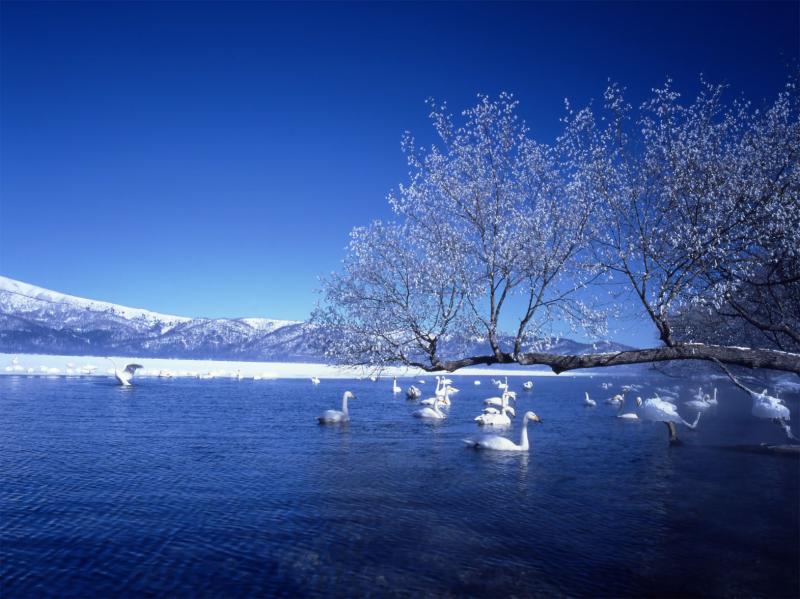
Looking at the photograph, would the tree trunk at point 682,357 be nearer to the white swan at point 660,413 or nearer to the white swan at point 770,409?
the white swan at point 770,409

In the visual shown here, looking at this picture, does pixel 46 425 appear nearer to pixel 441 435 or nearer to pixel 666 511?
pixel 441 435

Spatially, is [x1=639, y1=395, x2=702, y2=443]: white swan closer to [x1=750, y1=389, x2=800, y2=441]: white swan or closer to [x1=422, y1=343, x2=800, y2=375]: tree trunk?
[x1=750, y1=389, x2=800, y2=441]: white swan

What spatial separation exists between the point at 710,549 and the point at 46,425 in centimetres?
2657

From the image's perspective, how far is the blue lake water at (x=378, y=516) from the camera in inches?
384

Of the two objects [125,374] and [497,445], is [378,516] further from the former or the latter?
[125,374]

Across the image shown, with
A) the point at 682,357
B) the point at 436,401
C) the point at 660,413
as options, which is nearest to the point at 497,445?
the point at 682,357

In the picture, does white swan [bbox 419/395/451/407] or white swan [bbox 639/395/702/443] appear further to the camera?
white swan [bbox 419/395/451/407]

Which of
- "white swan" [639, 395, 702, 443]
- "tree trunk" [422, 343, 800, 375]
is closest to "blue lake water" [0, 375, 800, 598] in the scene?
"tree trunk" [422, 343, 800, 375]

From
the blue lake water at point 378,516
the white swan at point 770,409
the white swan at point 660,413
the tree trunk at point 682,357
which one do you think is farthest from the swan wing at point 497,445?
the white swan at point 770,409

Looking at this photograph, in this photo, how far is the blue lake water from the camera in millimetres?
9742

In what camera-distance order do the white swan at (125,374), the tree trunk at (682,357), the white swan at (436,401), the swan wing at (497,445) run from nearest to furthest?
the tree trunk at (682,357) → the swan wing at (497,445) → the white swan at (436,401) → the white swan at (125,374)

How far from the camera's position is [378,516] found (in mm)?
13555

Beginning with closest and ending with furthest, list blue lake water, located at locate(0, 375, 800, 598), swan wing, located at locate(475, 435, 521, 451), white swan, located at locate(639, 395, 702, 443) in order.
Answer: blue lake water, located at locate(0, 375, 800, 598), swan wing, located at locate(475, 435, 521, 451), white swan, located at locate(639, 395, 702, 443)

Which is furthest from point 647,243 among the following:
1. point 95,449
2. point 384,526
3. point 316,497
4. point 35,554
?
point 95,449
